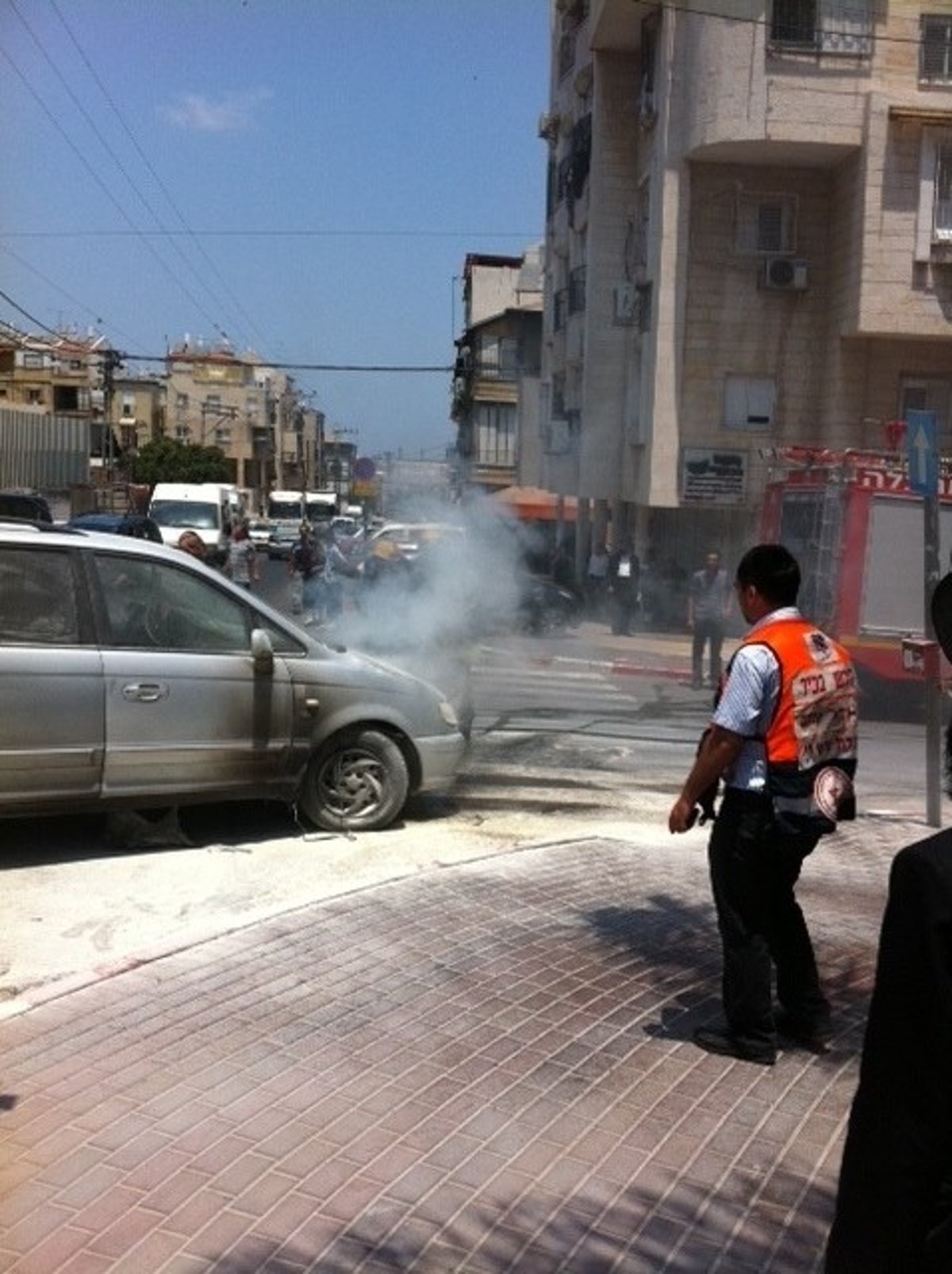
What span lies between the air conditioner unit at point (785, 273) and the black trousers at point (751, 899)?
21.3 metres

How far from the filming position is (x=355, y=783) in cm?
742

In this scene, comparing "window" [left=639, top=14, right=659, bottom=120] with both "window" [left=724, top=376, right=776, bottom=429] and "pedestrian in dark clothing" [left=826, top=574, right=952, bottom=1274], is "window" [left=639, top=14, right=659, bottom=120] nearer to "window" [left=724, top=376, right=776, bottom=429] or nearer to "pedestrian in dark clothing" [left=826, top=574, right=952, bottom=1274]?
"window" [left=724, top=376, right=776, bottom=429]

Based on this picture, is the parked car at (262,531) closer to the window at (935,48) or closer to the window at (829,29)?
the window at (829,29)

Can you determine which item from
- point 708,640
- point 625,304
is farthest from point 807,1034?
point 625,304

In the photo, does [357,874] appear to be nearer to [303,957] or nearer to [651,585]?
[303,957]

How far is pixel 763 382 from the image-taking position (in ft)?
80.7

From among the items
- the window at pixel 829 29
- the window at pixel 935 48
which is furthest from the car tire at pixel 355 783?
the window at pixel 935 48

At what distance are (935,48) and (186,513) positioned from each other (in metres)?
20.2

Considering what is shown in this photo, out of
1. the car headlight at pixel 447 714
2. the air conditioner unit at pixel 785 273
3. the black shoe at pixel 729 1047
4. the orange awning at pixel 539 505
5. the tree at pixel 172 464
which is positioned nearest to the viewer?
the black shoe at pixel 729 1047

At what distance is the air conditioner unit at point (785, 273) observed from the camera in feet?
78.7

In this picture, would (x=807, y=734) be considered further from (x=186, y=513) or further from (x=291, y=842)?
(x=186, y=513)

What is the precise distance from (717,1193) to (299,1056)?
148 centimetres

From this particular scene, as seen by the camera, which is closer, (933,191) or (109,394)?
(933,191)

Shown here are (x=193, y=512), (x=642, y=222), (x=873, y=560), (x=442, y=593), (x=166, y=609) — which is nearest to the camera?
(x=166, y=609)
